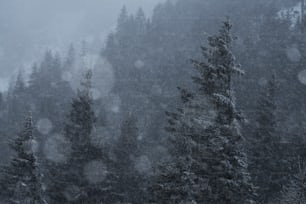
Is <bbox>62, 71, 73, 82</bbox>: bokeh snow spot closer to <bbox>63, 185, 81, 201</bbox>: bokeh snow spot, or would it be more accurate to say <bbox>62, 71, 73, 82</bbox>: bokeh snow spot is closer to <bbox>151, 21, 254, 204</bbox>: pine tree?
<bbox>63, 185, 81, 201</bbox>: bokeh snow spot

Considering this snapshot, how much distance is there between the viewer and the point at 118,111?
76.1 meters

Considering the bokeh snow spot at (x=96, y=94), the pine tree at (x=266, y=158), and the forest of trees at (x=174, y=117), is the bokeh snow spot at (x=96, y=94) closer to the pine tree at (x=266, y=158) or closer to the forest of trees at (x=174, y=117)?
the forest of trees at (x=174, y=117)

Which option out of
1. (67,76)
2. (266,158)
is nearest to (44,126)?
(67,76)

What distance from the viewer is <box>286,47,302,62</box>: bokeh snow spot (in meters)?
70.9

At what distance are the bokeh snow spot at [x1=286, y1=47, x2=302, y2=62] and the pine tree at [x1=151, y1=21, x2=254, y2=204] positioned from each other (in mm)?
58778

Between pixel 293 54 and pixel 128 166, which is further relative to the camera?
pixel 293 54

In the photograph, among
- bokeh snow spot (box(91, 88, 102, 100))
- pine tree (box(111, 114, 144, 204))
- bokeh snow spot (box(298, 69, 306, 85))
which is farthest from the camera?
bokeh snow spot (box(91, 88, 102, 100))

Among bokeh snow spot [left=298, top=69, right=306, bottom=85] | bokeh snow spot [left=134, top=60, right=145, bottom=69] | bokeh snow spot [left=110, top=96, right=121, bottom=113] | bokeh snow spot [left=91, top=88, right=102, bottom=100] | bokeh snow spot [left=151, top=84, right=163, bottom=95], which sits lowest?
bokeh snow spot [left=110, top=96, right=121, bottom=113]

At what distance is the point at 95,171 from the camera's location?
74.6 feet

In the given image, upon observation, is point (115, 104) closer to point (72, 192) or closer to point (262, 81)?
point (262, 81)

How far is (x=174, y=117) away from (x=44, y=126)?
205ft

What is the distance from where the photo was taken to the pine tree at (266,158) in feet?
126

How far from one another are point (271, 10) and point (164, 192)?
253 feet

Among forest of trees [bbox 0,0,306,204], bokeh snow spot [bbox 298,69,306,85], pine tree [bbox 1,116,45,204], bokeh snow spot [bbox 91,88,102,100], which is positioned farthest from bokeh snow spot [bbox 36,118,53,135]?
Result: pine tree [bbox 1,116,45,204]
